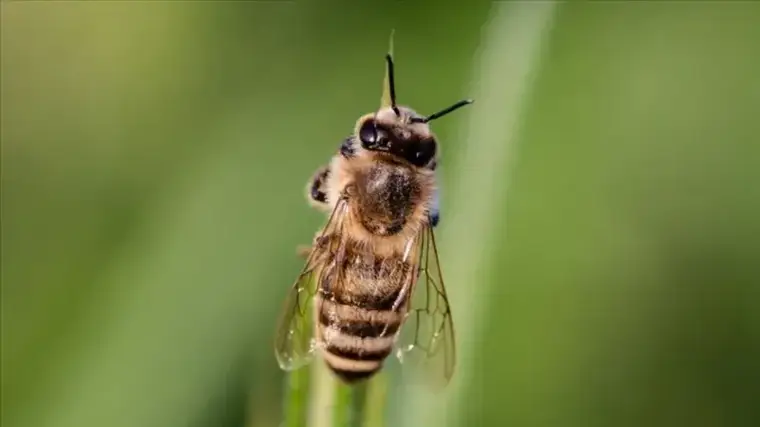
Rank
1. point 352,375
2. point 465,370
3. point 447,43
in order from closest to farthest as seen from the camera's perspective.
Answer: point 352,375 < point 465,370 < point 447,43

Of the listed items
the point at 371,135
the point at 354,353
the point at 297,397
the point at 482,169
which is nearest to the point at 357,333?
the point at 354,353

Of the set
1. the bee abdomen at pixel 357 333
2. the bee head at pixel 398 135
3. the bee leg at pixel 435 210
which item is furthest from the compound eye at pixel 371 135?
the bee abdomen at pixel 357 333

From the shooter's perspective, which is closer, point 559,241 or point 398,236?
point 398,236

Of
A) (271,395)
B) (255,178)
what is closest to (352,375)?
(271,395)

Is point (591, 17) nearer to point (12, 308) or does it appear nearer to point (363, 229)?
point (363, 229)

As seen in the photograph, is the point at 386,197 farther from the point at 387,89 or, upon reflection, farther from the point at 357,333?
the point at 387,89

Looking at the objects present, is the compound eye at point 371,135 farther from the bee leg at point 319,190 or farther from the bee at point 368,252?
the bee leg at point 319,190

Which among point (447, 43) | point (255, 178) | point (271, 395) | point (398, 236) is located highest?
point (447, 43)
